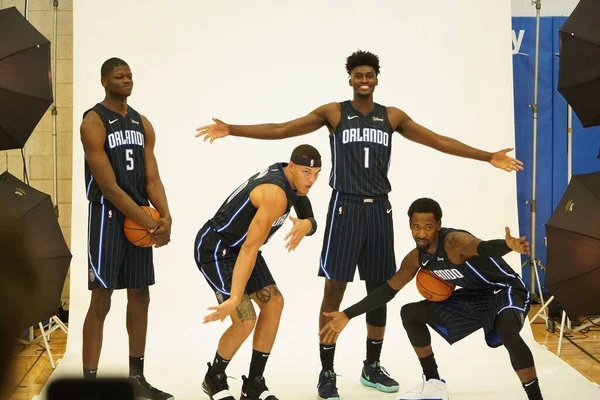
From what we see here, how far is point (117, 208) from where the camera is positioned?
180 inches

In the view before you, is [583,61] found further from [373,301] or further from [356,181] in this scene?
[373,301]

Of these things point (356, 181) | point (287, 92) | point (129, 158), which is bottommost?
point (356, 181)

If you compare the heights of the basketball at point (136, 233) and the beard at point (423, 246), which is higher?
the basketball at point (136, 233)

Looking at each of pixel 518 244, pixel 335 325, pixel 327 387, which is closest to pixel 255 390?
pixel 327 387

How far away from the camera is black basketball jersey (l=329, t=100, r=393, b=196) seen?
484cm

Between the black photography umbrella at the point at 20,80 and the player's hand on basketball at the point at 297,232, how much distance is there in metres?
1.55

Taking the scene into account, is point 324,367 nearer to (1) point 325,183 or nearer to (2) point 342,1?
(1) point 325,183

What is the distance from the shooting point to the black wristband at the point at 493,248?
13.2ft

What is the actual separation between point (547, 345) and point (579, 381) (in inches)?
38.2

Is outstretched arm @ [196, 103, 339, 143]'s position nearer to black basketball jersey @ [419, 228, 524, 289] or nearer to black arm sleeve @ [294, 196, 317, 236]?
black arm sleeve @ [294, 196, 317, 236]

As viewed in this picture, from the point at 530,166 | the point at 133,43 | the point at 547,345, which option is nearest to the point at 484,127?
the point at 530,166

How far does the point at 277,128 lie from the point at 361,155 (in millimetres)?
547

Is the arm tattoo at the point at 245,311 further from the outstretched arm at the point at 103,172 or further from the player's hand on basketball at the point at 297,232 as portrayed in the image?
the outstretched arm at the point at 103,172

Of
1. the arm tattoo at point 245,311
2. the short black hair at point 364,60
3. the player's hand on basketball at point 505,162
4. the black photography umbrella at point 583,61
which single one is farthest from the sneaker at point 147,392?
the black photography umbrella at point 583,61
